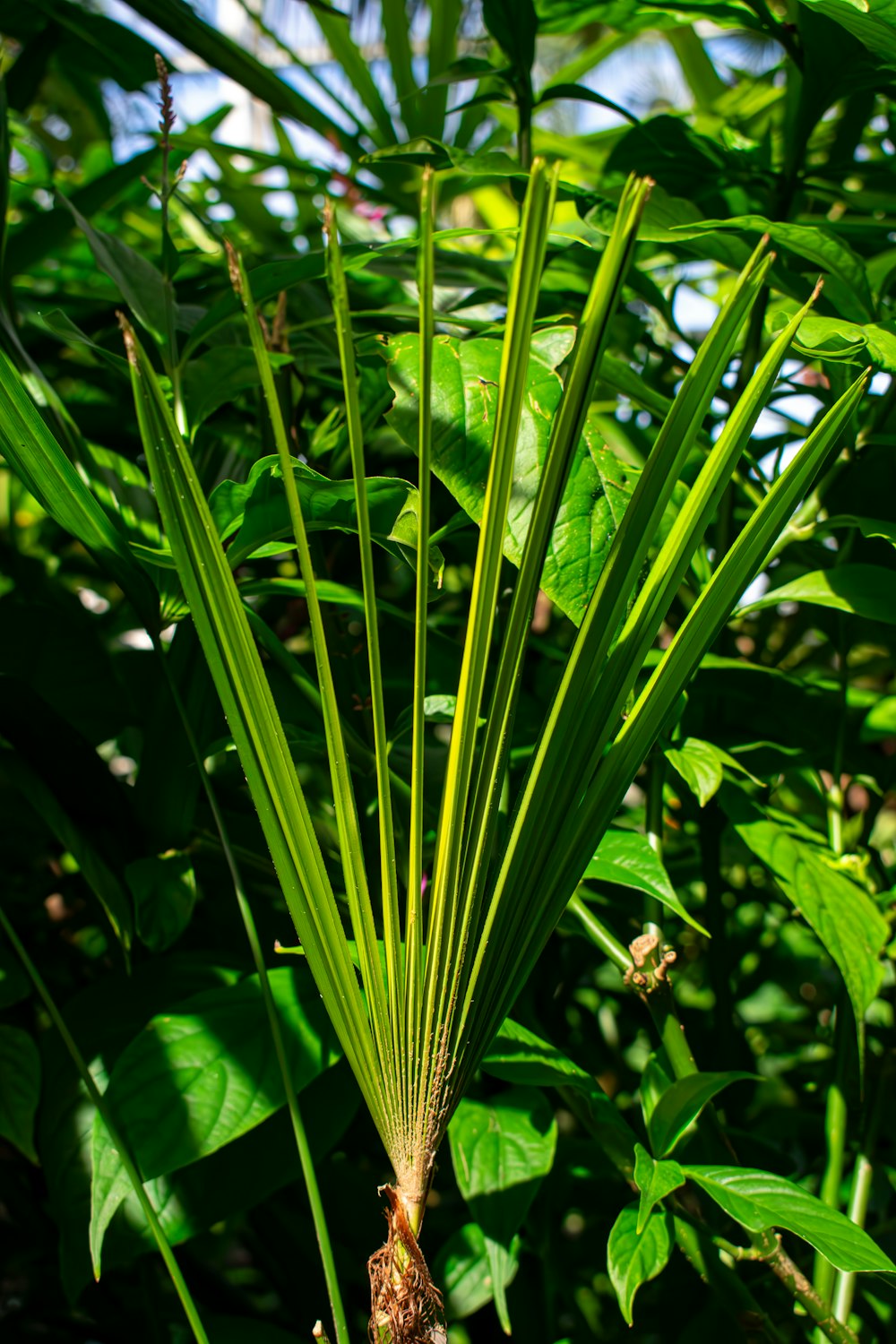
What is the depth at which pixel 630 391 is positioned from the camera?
1.72ft

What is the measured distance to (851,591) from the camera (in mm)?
494

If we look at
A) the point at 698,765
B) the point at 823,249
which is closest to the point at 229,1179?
the point at 698,765

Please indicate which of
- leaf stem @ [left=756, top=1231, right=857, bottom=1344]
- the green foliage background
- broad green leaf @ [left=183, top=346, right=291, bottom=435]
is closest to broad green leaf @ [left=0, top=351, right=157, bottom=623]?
the green foliage background

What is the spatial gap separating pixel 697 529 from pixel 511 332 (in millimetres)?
83

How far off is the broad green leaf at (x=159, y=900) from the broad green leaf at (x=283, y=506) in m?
0.17

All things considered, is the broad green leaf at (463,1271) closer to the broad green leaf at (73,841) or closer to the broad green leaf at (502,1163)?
the broad green leaf at (502,1163)

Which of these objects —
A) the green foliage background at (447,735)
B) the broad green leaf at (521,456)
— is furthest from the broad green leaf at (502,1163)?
the broad green leaf at (521,456)

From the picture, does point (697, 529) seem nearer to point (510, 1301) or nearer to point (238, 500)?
point (238, 500)

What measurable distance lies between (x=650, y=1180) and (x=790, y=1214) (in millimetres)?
55

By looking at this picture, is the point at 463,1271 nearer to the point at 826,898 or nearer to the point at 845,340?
the point at 826,898

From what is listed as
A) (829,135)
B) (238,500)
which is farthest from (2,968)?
(829,135)

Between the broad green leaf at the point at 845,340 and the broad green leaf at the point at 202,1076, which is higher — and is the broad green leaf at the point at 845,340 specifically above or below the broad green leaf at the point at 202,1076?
above

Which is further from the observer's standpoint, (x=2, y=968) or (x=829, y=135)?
(x=829, y=135)

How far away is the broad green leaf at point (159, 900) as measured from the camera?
47cm
